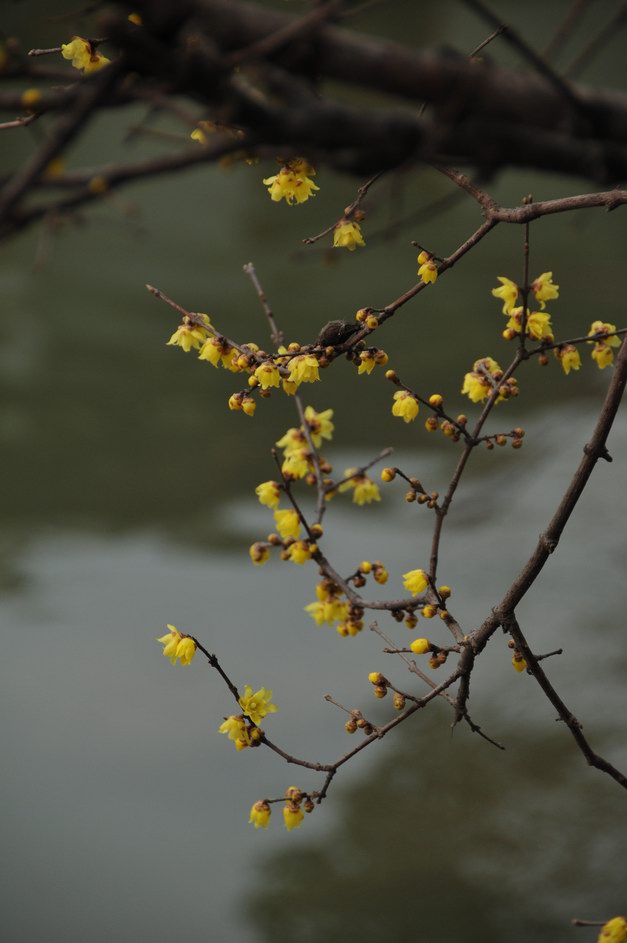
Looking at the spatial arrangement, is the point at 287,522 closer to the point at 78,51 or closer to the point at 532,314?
the point at 532,314

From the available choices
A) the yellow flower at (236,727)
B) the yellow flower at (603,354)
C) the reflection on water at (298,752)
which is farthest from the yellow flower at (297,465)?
the reflection on water at (298,752)

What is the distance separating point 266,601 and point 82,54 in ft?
4.90


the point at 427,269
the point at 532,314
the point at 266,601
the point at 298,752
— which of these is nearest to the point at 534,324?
the point at 532,314

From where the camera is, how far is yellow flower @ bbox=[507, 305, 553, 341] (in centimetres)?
107

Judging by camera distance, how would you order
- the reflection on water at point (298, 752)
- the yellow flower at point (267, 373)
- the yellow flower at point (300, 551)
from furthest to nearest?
1. the reflection on water at point (298, 752)
2. the yellow flower at point (267, 373)
3. the yellow flower at point (300, 551)

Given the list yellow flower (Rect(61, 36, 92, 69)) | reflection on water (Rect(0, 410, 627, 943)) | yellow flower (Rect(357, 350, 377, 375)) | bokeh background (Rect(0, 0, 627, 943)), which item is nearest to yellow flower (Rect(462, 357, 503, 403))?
yellow flower (Rect(357, 350, 377, 375))

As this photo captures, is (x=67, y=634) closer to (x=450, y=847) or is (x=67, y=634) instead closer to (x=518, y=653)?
(x=450, y=847)

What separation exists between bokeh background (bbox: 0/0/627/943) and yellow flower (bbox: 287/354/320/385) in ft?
0.48

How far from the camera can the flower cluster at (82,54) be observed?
95cm

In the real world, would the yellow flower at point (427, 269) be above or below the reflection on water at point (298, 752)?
above

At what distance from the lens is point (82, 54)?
0.96 metres

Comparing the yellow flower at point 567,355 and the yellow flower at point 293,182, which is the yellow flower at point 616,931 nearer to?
the yellow flower at point 567,355

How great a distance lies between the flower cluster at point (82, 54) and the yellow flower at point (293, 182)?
0.18 metres

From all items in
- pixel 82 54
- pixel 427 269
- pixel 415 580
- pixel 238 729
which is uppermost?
pixel 82 54
